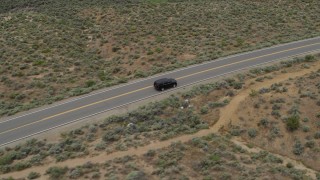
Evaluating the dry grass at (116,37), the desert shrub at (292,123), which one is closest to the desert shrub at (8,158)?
the dry grass at (116,37)

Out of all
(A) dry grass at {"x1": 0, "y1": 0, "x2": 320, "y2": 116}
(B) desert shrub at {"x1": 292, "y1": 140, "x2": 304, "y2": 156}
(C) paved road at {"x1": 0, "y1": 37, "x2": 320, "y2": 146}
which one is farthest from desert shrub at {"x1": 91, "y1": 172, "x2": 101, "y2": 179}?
(A) dry grass at {"x1": 0, "y1": 0, "x2": 320, "y2": 116}

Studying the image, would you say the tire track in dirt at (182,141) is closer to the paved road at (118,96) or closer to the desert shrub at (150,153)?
the desert shrub at (150,153)

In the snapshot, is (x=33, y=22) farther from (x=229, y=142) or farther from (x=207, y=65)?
(x=229, y=142)

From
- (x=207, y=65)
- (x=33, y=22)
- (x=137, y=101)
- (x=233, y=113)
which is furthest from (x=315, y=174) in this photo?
(x=33, y=22)

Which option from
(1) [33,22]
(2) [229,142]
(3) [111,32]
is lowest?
(2) [229,142]

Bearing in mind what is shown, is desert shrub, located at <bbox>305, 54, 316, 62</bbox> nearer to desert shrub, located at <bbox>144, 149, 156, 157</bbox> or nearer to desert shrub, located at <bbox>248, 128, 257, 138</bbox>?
desert shrub, located at <bbox>248, 128, 257, 138</bbox>

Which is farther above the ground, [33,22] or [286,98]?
[33,22]

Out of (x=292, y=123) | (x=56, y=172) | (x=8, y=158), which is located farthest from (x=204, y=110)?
(x=8, y=158)
